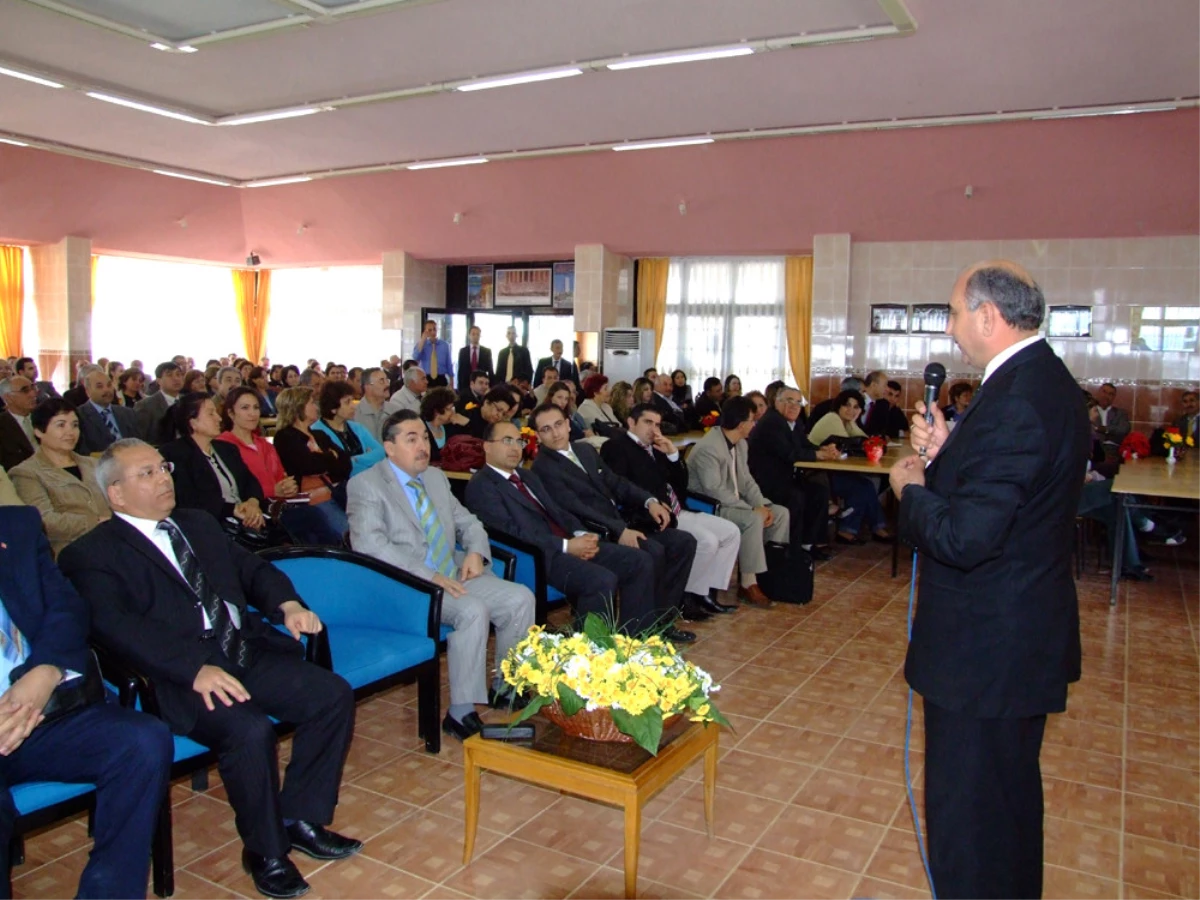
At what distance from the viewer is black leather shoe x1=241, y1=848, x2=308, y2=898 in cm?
262

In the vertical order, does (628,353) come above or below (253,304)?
below

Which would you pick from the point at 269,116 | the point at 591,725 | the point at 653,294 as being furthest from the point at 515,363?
the point at 591,725

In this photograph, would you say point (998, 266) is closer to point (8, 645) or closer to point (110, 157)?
point (8, 645)

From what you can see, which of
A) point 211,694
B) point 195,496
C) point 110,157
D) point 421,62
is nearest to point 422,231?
point 110,157

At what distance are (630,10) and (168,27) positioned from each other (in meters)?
3.60

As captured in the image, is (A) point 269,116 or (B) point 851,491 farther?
(A) point 269,116

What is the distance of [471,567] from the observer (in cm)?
396

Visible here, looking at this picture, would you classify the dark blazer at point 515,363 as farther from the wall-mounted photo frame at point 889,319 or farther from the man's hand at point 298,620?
the man's hand at point 298,620

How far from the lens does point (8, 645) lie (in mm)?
2410

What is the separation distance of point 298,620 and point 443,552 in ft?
3.47

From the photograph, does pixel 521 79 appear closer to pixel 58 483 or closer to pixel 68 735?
pixel 58 483

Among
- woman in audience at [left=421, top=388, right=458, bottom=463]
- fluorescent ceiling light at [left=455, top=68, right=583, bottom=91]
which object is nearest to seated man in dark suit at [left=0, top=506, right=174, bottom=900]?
woman in audience at [left=421, top=388, right=458, bottom=463]

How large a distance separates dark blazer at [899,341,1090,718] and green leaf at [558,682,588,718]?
97cm

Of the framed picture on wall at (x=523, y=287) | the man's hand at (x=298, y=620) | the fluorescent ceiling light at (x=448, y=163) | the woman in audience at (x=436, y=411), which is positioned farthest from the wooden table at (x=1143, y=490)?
the framed picture on wall at (x=523, y=287)
